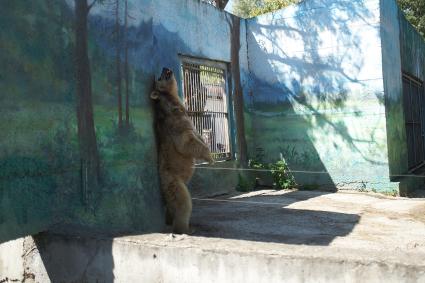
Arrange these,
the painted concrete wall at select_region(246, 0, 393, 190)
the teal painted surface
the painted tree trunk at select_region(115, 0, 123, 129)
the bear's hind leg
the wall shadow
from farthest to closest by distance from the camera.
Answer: the teal painted surface → the painted concrete wall at select_region(246, 0, 393, 190) → the bear's hind leg → the painted tree trunk at select_region(115, 0, 123, 129) → the wall shadow

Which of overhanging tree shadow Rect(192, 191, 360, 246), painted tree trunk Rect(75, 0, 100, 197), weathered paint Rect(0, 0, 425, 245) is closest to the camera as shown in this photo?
Answer: weathered paint Rect(0, 0, 425, 245)

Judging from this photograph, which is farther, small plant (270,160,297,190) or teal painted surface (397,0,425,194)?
teal painted surface (397,0,425,194)

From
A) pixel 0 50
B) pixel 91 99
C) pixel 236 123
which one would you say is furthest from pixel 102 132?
pixel 236 123

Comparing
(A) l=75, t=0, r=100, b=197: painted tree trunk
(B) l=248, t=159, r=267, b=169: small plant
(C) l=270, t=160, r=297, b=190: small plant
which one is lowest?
(C) l=270, t=160, r=297, b=190: small plant

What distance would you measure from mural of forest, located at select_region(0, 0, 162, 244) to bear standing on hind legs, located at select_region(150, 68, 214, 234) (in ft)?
0.45

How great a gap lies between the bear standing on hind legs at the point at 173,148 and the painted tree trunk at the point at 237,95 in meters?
4.19

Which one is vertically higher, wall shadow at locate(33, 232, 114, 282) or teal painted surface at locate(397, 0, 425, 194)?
teal painted surface at locate(397, 0, 425, 194)

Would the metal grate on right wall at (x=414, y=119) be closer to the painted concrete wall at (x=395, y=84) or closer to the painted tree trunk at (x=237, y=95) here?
the painted concrete wall at (x=395, y=84)

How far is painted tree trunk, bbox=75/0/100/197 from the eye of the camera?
432cm

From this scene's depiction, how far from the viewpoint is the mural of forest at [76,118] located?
3.68 meters

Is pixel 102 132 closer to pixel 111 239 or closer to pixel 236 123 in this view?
pixel 111 239

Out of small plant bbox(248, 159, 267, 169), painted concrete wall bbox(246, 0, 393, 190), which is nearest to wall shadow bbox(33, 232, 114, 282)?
small plant bbox(248, 159, 267, 169)

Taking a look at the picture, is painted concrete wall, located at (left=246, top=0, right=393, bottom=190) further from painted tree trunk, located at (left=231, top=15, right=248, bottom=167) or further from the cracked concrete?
the cracked concrete

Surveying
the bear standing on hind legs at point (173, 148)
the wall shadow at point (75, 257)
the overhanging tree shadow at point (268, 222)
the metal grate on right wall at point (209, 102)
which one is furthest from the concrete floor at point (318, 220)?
the wall shadow at point (75, 257)
